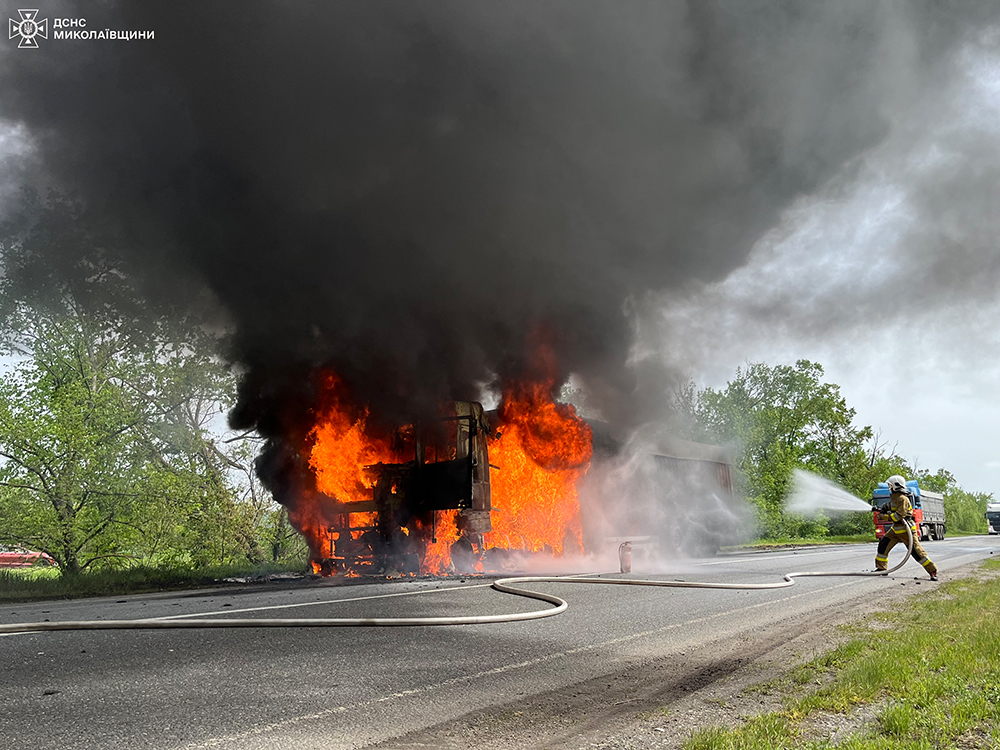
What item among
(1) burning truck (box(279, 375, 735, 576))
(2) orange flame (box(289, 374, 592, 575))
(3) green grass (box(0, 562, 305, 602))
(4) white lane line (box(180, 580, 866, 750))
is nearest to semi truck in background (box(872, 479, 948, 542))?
(1) burning truck (box(279, 375, 735, 576))

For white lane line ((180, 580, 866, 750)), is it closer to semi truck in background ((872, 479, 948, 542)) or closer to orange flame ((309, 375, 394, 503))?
orange flame ((309, 375, 394, 503))

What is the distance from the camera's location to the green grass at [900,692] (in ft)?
11.7

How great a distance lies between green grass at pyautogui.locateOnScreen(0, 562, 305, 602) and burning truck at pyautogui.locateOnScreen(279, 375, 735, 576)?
9.08ft

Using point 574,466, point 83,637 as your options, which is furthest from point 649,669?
point 574,466

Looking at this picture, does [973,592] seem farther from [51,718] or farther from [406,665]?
[51,718]

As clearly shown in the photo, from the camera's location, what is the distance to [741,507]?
26.4 m

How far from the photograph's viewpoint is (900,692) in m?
4.46

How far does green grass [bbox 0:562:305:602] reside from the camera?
1162 centimetres

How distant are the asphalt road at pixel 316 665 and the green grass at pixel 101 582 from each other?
75.3 inches

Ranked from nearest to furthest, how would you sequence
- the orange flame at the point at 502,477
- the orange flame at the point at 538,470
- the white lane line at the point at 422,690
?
the white lane line at the point at 422,690
the orange flame at the point at 502,477
the orange flame at the point at 538,470

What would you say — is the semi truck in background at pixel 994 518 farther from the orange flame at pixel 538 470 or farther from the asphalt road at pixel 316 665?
the asphalt road at pixel 316 665

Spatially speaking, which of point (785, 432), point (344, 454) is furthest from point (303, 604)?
point (785, 432)

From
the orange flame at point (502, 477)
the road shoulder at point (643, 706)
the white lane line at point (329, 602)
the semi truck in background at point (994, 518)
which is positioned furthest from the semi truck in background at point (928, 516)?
the road shoulder at point (643, 706)

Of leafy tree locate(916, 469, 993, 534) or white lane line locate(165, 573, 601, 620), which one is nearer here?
white lane line locate(165, 573, 601, 620)
